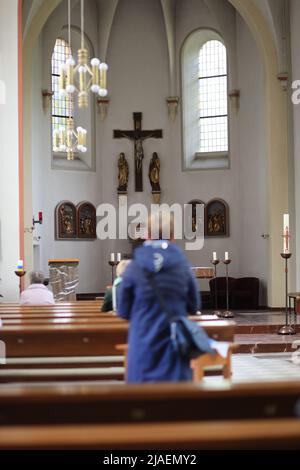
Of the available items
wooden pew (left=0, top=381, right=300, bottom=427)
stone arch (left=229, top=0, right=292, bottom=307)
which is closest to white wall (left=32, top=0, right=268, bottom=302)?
stone arch (left=229, top=0, right=292, bottom=307)

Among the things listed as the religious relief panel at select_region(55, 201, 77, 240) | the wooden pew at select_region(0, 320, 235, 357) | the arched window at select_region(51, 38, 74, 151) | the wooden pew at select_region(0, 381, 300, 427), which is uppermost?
the arched window at select_region(51, 38, 74, 151)

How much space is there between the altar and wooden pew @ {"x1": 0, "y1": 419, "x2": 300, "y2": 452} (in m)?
12.9

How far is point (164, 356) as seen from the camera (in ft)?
11.6

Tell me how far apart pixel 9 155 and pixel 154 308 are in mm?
9027

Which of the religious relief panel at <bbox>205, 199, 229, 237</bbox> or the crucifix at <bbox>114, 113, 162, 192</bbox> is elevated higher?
the crucifix at <bbox>114, 113, 162, 192</bbox>

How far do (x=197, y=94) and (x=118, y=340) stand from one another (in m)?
15.8

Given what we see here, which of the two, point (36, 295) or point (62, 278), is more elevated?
point (36, 295)

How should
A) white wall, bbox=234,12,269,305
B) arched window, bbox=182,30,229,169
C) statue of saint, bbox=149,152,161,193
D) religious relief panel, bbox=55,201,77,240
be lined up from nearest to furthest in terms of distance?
white wall, bbox=234,12,269,305, religious relief panel, bbox=55,201,77,240, statue of saint, bbox=149,152,161,193, arched window, bbox=182,30,229,169

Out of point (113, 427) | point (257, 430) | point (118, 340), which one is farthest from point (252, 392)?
point (118, 340)

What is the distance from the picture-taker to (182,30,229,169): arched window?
20.2 metres

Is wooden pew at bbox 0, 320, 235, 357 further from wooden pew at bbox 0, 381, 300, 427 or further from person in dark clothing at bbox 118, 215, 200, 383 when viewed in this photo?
wooden pew at bbox 0, 381, 300, 427

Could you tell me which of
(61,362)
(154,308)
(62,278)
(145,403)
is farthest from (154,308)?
(62,278)

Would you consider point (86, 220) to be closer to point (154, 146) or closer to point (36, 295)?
point (154, 146)

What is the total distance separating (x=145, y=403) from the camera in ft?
7.61
